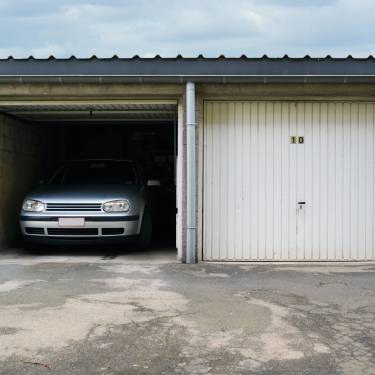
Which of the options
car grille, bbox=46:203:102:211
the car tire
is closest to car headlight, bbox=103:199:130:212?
car grille, bbox=46:203:102:211

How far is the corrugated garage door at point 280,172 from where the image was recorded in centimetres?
866

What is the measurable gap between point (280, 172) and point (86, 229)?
123 inches

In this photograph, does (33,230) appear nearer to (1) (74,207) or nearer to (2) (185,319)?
(1) (74,207)

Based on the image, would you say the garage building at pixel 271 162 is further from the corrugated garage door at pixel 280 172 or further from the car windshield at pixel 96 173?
the car windshield at pixel 96 173

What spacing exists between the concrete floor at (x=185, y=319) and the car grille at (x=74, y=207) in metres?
1.09

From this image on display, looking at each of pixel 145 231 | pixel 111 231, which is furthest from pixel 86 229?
pixel 145 231

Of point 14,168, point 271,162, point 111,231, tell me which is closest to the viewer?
point 271,162

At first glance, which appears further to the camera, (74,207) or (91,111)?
(91,111)

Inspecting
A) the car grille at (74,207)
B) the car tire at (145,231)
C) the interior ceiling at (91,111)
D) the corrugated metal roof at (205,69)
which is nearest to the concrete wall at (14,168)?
the interior ceiling at (91,111)

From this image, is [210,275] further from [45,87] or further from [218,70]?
[45,87]

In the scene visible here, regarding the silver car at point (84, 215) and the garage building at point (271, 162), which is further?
the silver car at point (84, 215)

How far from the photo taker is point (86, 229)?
885cm

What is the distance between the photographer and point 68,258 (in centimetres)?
885

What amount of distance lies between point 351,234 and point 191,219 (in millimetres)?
2487
